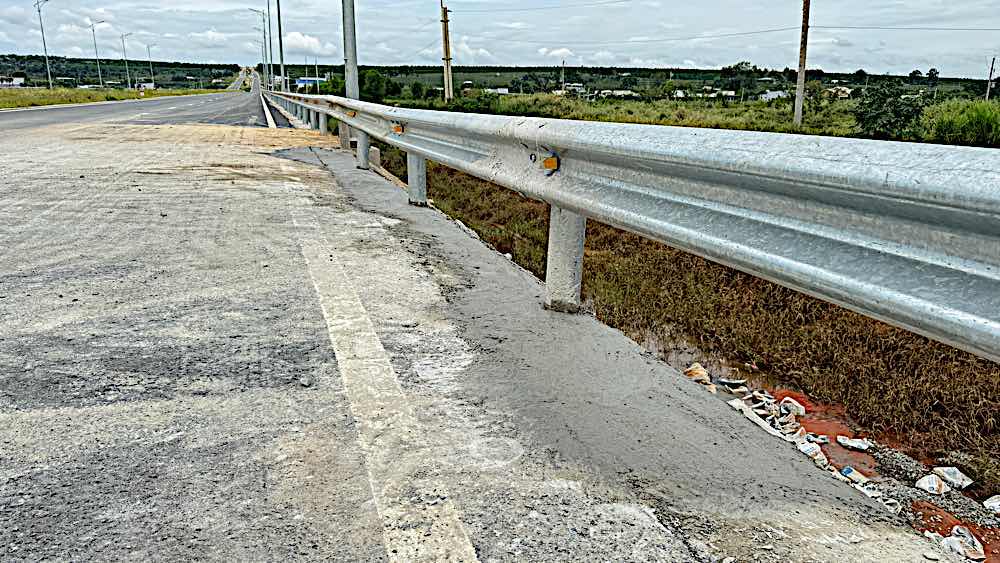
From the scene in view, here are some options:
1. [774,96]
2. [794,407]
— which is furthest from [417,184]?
[774,96]

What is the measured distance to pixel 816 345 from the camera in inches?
153

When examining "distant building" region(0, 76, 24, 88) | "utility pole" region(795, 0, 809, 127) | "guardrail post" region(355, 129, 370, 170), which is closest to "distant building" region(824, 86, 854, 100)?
"utility pole" region(795, 0, 809, 127)

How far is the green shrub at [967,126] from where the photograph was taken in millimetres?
9953

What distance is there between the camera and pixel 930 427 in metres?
3.00

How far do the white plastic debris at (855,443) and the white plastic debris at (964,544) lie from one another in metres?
0.59

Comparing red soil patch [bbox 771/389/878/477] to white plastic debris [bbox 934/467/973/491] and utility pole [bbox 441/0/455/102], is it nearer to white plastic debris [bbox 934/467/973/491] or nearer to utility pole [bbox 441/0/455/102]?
white plastic debris [bbox 934/467/973/491]

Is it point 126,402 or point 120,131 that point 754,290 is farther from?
point 120,131

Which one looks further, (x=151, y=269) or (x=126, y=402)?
(x=151, y=269)

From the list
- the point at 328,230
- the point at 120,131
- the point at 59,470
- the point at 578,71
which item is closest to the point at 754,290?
the point at 328,230

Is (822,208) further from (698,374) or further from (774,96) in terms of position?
(774,96)

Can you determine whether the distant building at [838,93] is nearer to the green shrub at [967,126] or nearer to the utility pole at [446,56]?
the utility pole at [446,56]

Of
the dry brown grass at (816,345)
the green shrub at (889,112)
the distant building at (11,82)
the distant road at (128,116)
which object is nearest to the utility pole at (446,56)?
the distant road at (128,116)

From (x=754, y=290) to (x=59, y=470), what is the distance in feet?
12.8

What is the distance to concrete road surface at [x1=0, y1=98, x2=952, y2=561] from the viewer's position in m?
1.76
